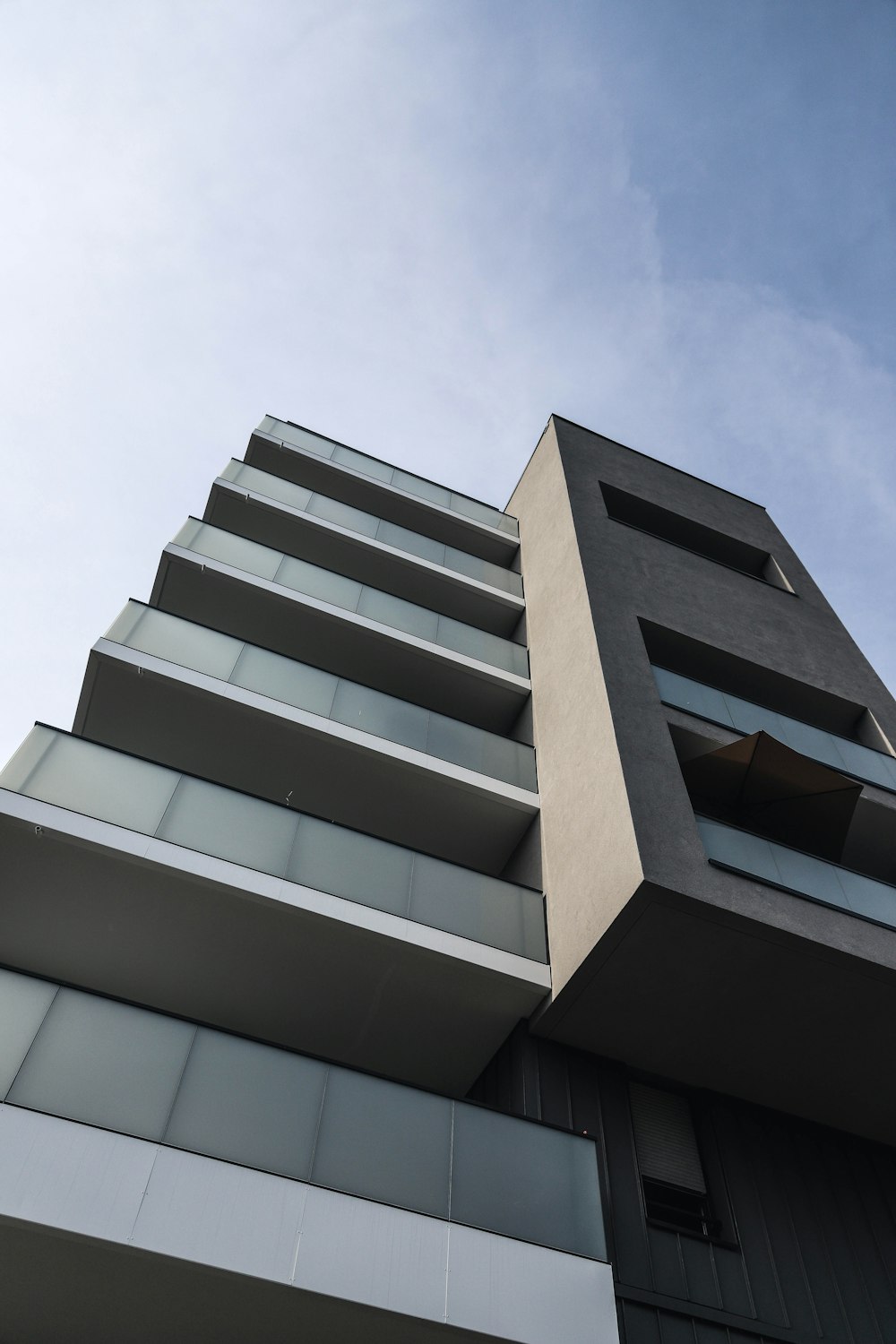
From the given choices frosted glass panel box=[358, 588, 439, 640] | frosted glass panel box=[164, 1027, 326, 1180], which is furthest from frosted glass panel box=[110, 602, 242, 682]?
frosted glass panel box=[164, 1027, 326, 1180]

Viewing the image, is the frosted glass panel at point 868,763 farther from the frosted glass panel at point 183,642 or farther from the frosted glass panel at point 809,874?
the frosted glass panel at point 183,642

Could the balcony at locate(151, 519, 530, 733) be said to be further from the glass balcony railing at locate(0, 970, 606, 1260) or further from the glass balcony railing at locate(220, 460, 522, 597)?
the glass balcony railing at locate(0, 970, 606, 1260)

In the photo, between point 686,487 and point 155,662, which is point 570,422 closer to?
point 686,487

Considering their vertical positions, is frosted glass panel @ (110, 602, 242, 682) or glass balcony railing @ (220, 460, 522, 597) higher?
glass balcony railing @ (220, 460, 522, 597)

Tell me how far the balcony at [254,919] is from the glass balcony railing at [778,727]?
3.42 meters

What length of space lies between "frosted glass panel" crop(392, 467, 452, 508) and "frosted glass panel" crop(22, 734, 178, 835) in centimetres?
1068

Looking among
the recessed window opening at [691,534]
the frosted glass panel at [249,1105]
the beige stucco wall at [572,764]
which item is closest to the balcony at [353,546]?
the beige stucco wall at [572,764]

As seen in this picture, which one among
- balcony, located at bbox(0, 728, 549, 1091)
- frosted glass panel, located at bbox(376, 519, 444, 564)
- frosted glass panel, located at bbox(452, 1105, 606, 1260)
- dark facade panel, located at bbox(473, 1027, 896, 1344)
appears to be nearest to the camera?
frosted glass panel, located at bbox(452, 1105, 606, 1260)

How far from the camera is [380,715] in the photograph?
11641mm

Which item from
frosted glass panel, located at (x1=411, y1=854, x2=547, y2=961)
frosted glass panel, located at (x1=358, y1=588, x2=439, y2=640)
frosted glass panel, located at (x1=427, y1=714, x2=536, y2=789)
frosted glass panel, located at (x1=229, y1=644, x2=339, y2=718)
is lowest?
frosted glass panel, located at (x1=411, y1=854, x2=547, y2=961)

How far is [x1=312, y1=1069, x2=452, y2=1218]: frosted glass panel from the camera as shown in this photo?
605cm

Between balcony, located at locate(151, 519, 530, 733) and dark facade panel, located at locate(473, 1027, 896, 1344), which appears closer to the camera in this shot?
dark facade panel, located at locate(473, 1027, 896, 1344)

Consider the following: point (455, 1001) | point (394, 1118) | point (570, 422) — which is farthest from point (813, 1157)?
point (570, 422)

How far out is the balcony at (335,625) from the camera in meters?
13.2
